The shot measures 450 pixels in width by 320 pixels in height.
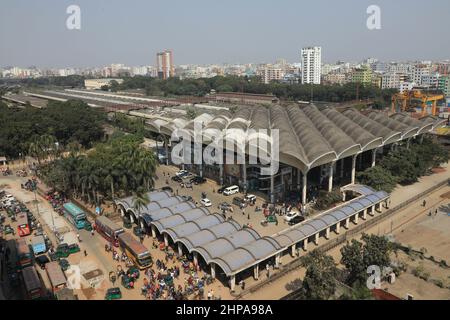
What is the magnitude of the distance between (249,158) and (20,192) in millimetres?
30935

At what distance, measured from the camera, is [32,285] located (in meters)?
25.2

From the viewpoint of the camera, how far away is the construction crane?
318 feet

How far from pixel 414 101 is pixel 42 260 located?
103768mm

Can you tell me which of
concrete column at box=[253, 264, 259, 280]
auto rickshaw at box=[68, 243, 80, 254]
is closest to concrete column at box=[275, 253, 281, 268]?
concrete column at box=[253, 264, 259, 280]

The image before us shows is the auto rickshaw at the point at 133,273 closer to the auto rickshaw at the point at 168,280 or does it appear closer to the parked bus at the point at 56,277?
the auto rickshaw at the point at 168,280

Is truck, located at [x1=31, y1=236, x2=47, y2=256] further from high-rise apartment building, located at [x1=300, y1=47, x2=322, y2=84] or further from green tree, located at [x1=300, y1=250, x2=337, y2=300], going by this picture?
high-rise apartment building, located at [x1=300, y1=47, x2=322, y2=84]

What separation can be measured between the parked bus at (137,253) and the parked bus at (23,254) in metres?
7.36

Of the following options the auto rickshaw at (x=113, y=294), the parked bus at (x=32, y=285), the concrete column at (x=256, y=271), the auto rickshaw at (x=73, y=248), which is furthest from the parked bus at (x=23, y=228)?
the concrete column at (x=256, y=271)

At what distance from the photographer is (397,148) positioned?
51688mm

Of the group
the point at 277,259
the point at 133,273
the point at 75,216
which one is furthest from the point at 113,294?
the point at 75,216

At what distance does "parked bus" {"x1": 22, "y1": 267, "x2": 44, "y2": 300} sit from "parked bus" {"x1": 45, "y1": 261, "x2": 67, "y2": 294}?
0.78 meters

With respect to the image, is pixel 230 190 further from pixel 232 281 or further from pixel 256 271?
pixel 232 281

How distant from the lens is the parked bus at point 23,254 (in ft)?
95.3

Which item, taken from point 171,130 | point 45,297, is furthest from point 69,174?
point 45,297
